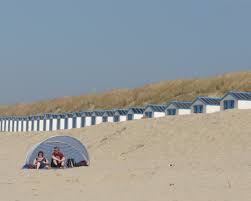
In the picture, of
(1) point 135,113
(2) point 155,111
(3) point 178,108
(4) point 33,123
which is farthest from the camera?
(4) point 33,123

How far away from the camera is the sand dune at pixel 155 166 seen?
13.3 metres

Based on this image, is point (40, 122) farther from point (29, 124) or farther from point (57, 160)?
point (57, 160)

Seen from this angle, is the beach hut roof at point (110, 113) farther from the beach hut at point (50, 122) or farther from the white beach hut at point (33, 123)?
the white beach hut at point (33, 123)

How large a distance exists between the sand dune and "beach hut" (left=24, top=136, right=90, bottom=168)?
2.96 ft

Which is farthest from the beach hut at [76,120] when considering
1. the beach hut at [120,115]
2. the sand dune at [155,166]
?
the sand dune at [155,166]

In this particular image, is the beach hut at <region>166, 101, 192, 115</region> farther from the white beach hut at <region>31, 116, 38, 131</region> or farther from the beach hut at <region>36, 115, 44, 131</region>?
the white beach hut at <region>31, 116, 38, 131</region>

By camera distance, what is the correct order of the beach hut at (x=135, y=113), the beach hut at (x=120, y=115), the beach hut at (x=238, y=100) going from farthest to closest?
the beach hut at (x=120, y=115), the beach hut at (x=135, y=113), the beach hut at (x=238, y=100)

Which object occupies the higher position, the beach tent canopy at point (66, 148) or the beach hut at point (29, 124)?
the beach hut at point (29, 124)

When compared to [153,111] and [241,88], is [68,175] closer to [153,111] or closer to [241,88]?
[153,111]

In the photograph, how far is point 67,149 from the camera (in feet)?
78.6

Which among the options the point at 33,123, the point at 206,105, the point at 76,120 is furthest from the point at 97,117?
the point at 33,123

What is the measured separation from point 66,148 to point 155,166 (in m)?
4.21

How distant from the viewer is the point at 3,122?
316ft

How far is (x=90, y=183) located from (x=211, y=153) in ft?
38.7
